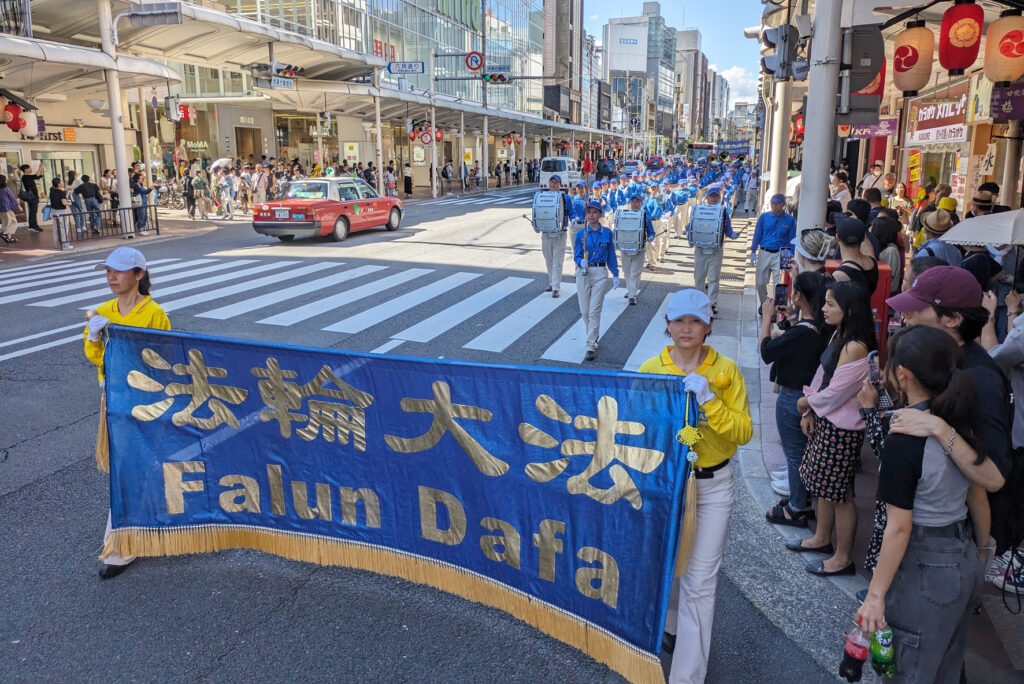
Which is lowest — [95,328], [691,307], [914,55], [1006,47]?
[95,328]

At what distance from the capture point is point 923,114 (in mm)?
17594

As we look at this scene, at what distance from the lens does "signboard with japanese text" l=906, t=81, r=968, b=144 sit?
1444 cm

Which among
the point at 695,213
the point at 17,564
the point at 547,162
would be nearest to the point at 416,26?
the point at 547,162

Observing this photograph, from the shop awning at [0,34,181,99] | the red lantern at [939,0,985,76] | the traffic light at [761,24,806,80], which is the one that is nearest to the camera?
the red lantern at [939,0,985,76]

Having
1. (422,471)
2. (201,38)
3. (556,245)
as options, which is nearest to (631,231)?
(556,245)

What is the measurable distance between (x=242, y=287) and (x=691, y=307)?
11.5 metres

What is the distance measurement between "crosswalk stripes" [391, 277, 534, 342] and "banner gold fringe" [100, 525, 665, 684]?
5.52 m

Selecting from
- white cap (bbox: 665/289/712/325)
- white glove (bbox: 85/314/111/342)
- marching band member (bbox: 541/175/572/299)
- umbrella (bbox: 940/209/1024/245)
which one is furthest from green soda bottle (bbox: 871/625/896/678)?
marching band member (bbox: 541/175/572/299)

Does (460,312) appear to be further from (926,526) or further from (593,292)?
(926,526)

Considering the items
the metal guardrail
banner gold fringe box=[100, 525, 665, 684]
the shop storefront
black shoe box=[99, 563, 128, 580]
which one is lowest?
black shoe box=[99, 563, 128, 580]

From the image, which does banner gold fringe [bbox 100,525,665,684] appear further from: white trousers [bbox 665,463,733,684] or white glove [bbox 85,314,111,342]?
white glove [bbox 85,314,111,342]

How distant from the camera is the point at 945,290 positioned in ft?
11.3

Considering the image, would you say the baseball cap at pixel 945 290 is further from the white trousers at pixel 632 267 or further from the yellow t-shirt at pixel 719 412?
the white trousers at pixel 632 267

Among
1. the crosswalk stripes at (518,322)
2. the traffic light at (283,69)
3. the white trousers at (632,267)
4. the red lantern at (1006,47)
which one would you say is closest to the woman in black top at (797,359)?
the crosswalk stripes at (518,322)
